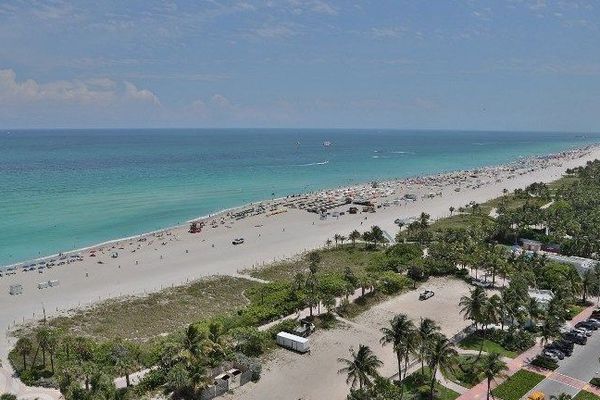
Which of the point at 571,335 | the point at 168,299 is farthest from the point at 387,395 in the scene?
the point at 168,299

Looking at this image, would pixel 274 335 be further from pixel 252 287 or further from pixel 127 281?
pixel 127 281

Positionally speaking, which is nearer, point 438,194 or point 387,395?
point 387,395

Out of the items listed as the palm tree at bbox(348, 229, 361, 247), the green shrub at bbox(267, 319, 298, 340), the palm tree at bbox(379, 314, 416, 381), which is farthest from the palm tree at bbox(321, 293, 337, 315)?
the palm tree at bbox(348, 229, 361, 247)

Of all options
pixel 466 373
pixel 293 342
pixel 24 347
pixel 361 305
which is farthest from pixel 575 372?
pixel 24 347

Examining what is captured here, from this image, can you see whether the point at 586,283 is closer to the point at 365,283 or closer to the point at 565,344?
Answer: the point at 565,344

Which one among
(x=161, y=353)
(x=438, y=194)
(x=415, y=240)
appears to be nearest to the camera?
(x=161, y=353)

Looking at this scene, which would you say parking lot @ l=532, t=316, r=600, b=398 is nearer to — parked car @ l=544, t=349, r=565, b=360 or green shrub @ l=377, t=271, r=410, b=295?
parked car @ l=544, t=349, r=565, b=360
